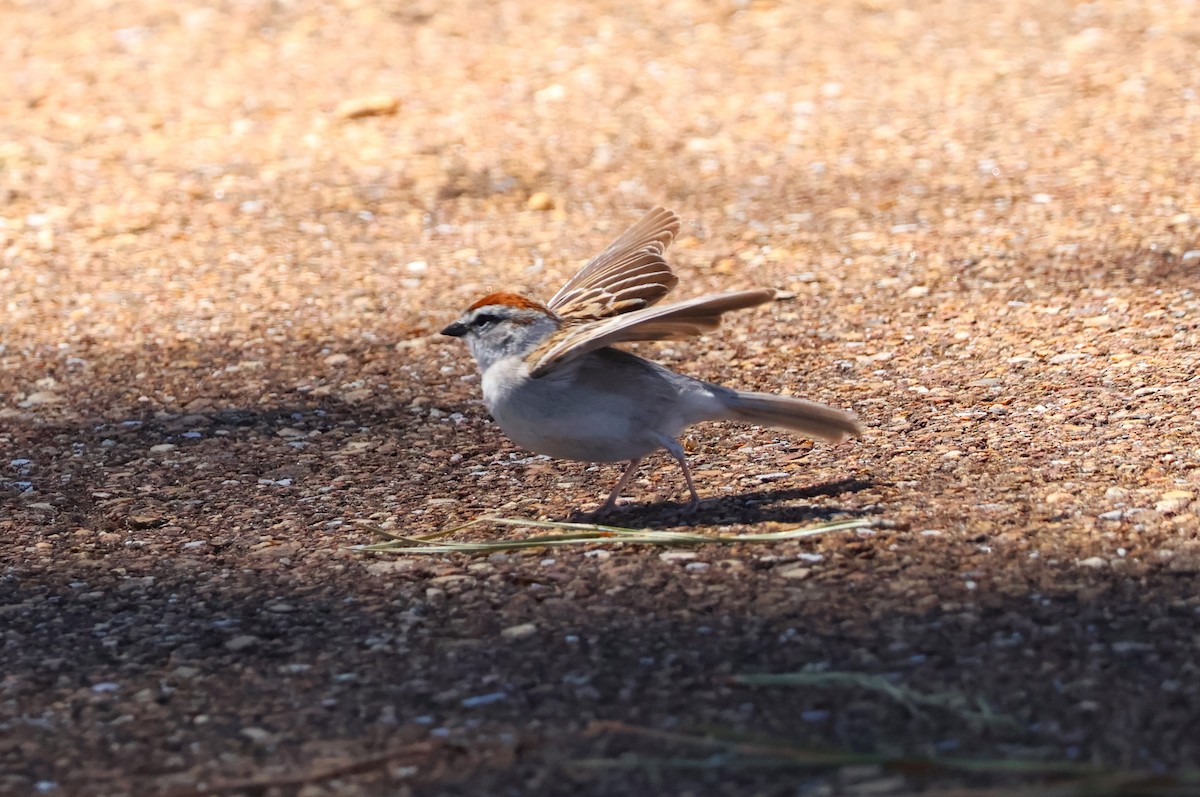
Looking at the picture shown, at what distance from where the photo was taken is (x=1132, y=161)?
7.94 meters

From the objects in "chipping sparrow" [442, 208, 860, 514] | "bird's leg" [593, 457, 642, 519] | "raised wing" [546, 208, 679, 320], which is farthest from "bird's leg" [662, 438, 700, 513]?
"raised wing" [546, 208, 679, 320]

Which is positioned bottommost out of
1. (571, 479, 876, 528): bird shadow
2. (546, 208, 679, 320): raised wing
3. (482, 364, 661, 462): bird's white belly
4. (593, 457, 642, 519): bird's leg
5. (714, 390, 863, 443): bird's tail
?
(571, 479, 876, 528): bird shadow

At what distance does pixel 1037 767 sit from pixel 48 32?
10.7 metres

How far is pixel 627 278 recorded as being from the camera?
4.96 metres

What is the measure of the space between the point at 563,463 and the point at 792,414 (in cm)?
112

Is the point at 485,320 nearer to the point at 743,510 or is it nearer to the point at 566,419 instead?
the point at 566,419

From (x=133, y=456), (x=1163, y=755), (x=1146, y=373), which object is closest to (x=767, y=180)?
(x=1146, y=373)

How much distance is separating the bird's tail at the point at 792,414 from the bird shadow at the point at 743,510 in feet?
0.64

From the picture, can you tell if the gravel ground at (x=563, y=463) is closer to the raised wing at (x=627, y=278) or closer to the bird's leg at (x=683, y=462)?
the bird's leg at (x=683, y=462)

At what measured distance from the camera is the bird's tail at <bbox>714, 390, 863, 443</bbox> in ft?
14.1

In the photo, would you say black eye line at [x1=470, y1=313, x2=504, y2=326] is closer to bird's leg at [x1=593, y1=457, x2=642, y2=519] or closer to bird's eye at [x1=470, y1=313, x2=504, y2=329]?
bird's eye at [x1=470, y1=313, x2=504, y2=329]

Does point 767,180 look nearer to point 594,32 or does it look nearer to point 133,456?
point 594,32

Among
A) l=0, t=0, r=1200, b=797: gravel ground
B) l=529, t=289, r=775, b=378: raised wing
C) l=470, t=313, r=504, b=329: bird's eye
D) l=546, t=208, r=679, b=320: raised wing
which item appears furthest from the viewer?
l=546, t=208, r=679, b=320: raised wing

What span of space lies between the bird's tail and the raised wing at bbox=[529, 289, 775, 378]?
0.42 metres
